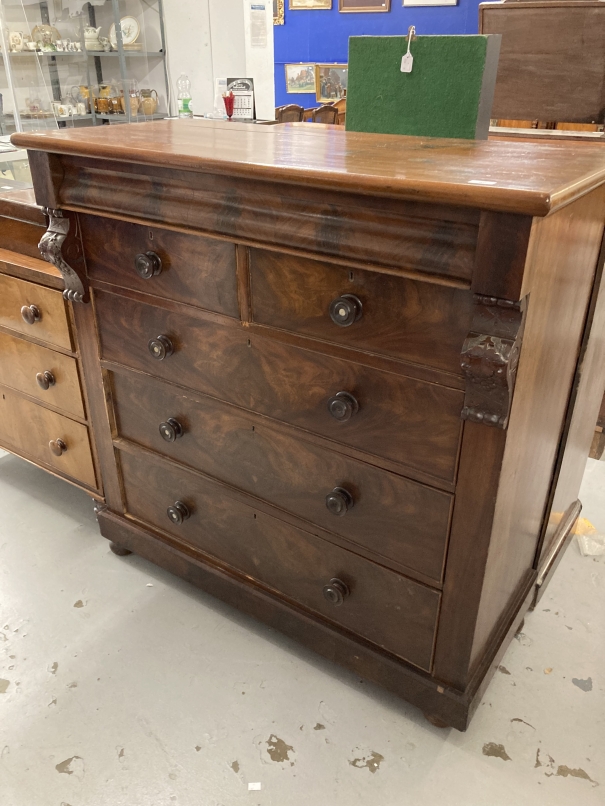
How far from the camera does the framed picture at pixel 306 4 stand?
479 cm

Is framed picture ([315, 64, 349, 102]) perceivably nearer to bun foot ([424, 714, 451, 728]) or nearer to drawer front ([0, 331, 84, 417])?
drawer front ([0, 331, 84, 417])

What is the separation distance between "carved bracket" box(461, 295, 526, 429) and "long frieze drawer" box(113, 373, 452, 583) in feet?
0.75

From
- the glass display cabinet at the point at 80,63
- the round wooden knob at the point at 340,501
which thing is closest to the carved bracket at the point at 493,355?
the round wooden knob at the point at 340,501

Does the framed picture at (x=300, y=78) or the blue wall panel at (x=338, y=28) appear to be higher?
the blue wall panel at (x=338, y=28)

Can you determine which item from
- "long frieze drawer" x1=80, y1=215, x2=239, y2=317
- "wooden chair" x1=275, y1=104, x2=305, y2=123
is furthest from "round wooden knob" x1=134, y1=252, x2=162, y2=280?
"wooden chair" x1=275, y1=104, x2=305, y2=123

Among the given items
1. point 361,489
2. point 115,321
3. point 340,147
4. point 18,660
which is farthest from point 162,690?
point 340,147

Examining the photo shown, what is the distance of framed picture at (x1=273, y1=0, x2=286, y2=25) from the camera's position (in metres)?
4.95

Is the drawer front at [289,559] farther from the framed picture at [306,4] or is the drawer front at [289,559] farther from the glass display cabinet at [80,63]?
the framed picture at [306,4]

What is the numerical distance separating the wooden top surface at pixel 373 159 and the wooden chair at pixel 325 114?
2.69 metres

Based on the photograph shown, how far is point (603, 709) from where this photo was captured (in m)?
1.40

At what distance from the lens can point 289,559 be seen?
1439 millimetres

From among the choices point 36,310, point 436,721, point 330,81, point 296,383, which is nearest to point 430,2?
point 330,81

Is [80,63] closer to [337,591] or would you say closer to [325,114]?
[325,114]

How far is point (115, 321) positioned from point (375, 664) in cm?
99
